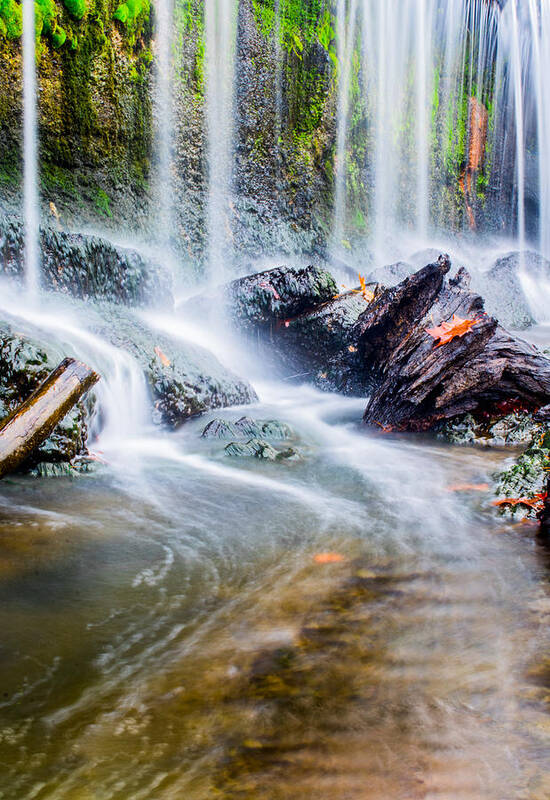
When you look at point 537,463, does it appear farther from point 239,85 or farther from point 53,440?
point 239,85

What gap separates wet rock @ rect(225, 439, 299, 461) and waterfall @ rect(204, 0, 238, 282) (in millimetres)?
8882

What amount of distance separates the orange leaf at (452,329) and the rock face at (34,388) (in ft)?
11.9

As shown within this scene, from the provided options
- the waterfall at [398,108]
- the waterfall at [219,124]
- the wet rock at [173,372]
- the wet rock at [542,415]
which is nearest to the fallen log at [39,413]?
the wet rock at [173,372]

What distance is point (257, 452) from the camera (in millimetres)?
5449

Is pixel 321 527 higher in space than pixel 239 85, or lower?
lower

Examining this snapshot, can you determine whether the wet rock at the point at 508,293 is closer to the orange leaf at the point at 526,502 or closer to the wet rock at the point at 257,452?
the wet rock at the point at 257,452

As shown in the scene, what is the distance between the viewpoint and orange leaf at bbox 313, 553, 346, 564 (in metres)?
3.09

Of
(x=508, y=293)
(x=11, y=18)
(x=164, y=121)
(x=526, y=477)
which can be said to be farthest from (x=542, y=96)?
(x=526, y=477)

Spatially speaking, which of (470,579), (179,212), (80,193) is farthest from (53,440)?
(179,212)

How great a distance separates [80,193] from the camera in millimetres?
11703

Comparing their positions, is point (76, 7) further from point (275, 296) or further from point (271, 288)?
point (275, 296)

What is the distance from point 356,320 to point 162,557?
6.01 meters

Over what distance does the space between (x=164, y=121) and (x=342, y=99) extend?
629cm

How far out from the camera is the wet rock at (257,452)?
5418 mm
